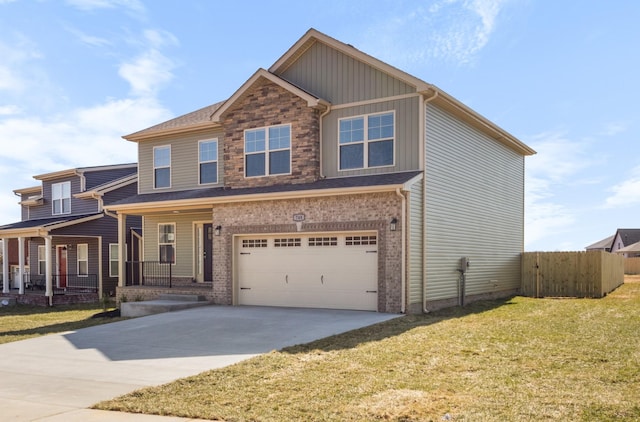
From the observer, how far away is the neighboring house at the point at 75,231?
84.0 feet

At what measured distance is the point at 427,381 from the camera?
766cm

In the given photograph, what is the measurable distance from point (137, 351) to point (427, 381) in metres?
6.00

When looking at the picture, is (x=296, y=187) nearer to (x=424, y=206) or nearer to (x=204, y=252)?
(x=424, y=206)

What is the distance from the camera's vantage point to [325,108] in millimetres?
16906

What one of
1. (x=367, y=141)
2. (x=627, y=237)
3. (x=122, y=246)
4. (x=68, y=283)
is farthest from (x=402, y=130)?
(x=627, y=237)

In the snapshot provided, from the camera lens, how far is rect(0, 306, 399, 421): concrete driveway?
780 cm

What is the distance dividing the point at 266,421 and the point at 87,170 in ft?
79.8

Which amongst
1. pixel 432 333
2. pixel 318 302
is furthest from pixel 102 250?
pixel 432 333

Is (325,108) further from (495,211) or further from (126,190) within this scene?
(126,190)

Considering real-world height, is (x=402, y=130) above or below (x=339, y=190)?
above

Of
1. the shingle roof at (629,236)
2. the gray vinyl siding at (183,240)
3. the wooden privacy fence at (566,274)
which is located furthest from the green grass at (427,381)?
the shingle roof at (629,236)

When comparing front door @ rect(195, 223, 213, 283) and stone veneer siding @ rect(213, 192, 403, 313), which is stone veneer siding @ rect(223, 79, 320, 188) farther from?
front door @ rect(195, 223, 213, 283)

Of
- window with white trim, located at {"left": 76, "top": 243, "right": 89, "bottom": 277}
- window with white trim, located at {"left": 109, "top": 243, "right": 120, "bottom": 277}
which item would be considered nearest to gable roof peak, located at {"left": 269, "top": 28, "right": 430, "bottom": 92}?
window with white trim, located at {"left": 109, "top": 243, "right": 120, "bottom": 277}

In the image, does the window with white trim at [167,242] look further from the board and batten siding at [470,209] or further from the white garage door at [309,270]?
the board and batten siding at [470,209]
